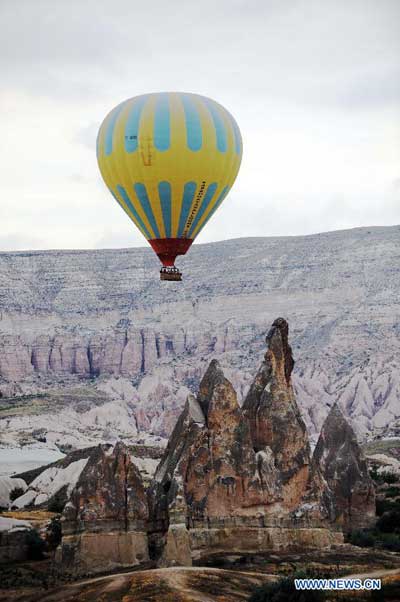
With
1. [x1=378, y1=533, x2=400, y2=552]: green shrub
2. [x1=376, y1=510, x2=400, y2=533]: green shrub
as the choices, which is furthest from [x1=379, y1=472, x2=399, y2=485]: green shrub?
[x1=378, y1=533, x2=400, y2=552]: green shrub

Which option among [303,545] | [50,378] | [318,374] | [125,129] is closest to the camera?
[303,545]

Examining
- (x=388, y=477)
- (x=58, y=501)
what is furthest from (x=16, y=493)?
(x=388, y=477)

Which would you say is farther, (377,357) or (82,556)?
(377,357)

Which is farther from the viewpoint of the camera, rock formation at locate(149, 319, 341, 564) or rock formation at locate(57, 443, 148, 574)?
rock formation at locate(149, 319, 341, 564)

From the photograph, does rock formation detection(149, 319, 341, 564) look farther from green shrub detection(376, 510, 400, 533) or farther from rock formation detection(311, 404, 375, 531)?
green shrub detection(376, 510, 400, 533)

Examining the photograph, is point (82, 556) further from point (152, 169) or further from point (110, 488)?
point (152, 169)

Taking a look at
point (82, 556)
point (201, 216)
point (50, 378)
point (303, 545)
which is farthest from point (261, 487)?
point (50, 378)

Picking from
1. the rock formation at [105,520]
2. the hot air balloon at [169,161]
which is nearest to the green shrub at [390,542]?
the rock formation at [105,520]
